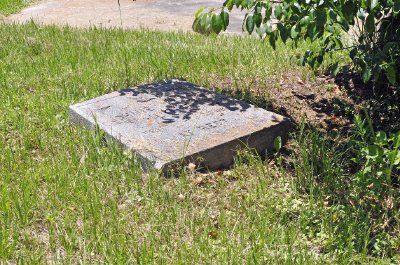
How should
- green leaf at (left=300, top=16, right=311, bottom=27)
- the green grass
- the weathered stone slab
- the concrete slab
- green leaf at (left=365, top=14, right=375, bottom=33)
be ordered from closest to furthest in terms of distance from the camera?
green leaf at (left=365, top=14, right=375, bottom=33), green leaf at (left=300, top=16, right=311, bottom=27), the weathered stone slab, the concrete slab, the green grass

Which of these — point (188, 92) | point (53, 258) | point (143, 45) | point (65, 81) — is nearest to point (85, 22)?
point (143, 45)

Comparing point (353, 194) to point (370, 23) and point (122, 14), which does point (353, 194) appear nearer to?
point (370, 23)

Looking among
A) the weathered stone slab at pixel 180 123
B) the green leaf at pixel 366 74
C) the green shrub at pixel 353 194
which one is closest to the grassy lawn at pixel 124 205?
the green shrub at pixel 353 194

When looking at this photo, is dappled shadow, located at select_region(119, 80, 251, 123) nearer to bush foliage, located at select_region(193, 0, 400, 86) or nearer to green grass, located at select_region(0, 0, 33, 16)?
bush foliage, located at select_region(193, 0, 400, 86)

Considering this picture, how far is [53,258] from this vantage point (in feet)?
11.0

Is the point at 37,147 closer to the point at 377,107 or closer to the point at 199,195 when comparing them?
the point at 199,195

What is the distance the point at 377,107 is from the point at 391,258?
1.93 meters

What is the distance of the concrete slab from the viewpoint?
11.9m

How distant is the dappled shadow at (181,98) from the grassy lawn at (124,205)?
502 mm

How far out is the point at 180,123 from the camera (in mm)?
4805

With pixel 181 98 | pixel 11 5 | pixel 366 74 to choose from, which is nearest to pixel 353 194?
pixel 366 74

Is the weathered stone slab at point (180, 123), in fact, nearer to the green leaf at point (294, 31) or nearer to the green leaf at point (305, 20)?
the green leaf at point (294, 31)

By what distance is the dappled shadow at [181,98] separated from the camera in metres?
5.02

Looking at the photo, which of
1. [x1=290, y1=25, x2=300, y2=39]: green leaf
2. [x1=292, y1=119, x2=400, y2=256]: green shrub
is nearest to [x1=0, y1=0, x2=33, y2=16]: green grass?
[x1=290, y1=25, x2=300, y2=39]: green leaf
